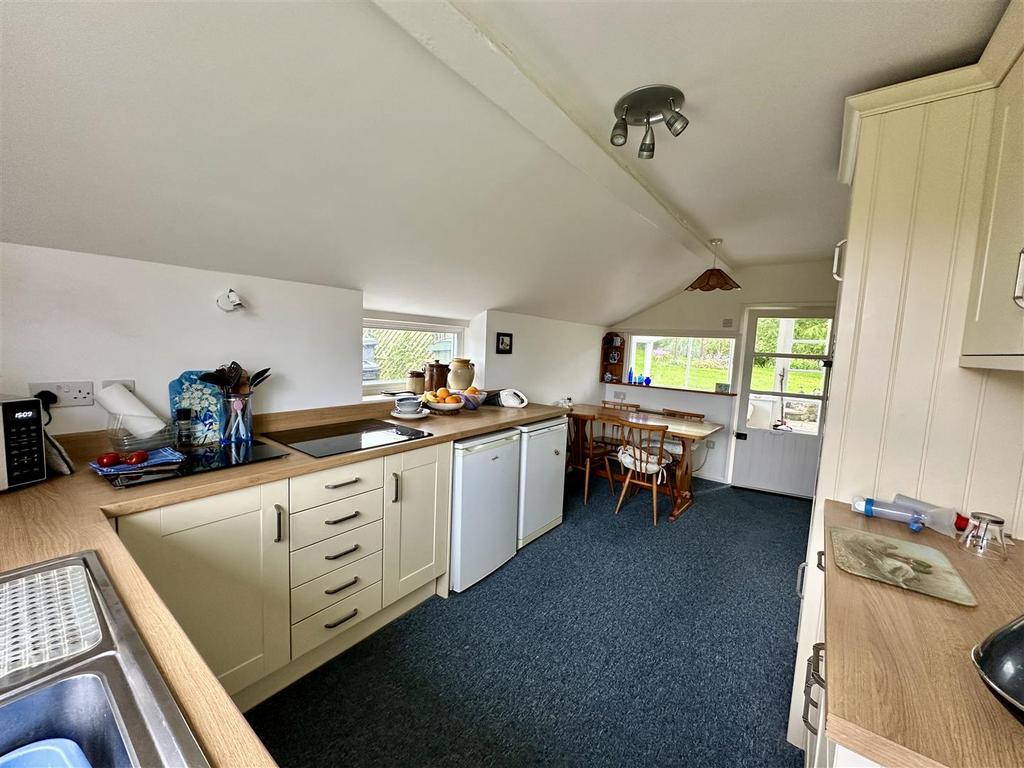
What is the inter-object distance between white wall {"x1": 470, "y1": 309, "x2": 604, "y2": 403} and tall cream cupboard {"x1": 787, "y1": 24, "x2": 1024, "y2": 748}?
7.59 feet

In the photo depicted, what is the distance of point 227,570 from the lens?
1.31m

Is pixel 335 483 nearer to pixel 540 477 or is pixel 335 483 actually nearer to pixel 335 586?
pixel 335 586

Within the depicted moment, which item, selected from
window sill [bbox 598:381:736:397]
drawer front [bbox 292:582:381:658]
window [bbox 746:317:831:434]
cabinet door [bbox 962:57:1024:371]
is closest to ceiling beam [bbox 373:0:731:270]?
cabinet door [bbox 962:57:1024:371]

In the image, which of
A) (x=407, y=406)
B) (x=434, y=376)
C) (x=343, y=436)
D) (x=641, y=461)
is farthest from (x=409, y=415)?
(x=641, y=461)

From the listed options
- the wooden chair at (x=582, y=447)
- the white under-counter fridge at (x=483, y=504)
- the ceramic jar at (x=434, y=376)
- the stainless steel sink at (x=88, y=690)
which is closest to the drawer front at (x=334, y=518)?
the white under-counter fridge at (x=483, y=504)

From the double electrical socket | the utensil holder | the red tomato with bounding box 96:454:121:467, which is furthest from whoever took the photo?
the utensil holder

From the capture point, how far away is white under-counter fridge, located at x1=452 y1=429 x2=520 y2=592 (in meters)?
2.10

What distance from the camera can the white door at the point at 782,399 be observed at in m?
3.68

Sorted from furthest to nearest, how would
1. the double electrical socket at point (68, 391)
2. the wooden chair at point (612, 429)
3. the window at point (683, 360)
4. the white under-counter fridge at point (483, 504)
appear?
the window at point (683, 360), the wooden chair at point (612, 429), the white under-counter fridge at point (483, 504), the double electrical socket at point (68, 391)

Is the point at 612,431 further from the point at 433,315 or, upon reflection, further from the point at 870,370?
the point at 870,370

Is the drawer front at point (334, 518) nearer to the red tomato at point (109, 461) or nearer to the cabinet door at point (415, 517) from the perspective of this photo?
the cabinet door at point (415, 517)

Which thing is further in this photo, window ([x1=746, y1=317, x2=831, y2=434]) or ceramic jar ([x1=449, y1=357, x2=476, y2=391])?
window ([x1=746, y1=317, x2=831, y2=434])

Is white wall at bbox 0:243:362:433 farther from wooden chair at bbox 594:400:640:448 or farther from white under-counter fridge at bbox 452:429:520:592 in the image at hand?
wooden chair at bbox 594:400:640:448

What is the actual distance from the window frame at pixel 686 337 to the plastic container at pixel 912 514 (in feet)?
10.2
